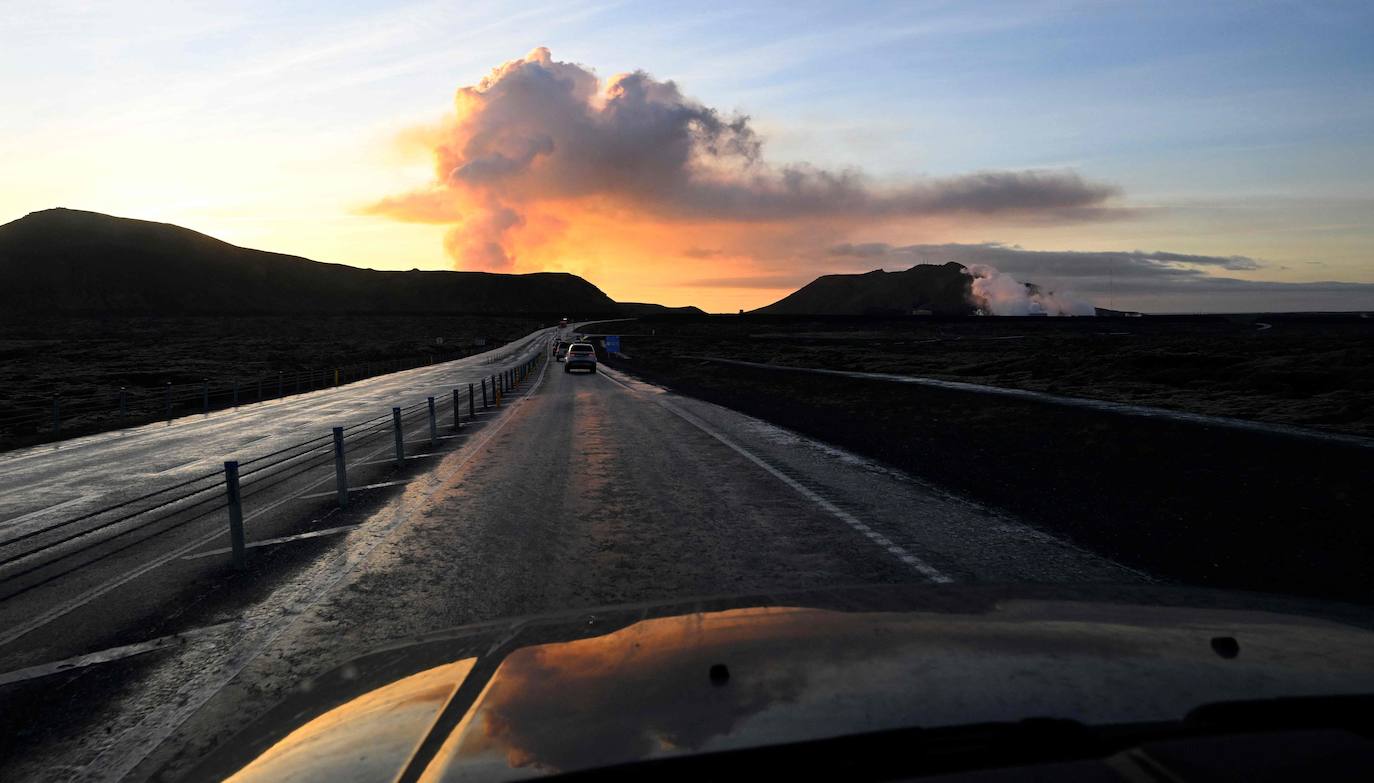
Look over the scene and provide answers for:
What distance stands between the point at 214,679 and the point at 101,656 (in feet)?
3.78

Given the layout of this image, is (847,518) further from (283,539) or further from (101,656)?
(101,656)

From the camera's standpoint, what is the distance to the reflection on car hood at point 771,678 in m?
2.08

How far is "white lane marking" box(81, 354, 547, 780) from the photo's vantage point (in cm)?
424

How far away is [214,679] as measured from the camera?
5.33 meters

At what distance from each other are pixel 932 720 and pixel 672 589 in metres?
5.06

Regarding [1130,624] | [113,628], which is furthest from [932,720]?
[113,628]

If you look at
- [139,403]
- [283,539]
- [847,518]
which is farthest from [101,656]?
[139,403]

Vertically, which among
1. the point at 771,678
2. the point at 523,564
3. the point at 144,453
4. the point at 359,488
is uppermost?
the point at 771,678

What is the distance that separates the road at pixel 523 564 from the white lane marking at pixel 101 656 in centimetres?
3

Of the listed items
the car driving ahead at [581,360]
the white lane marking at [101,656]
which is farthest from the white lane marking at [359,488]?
the car driving ahead at [581,360]

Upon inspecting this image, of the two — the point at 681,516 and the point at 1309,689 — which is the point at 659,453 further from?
the point at 1309,689

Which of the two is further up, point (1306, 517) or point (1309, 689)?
point (1309, 689)

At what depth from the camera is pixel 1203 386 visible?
30562mm

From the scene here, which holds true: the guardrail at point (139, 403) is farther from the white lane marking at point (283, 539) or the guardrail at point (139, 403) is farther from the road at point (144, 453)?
the white lane marking at point (283, 539)
